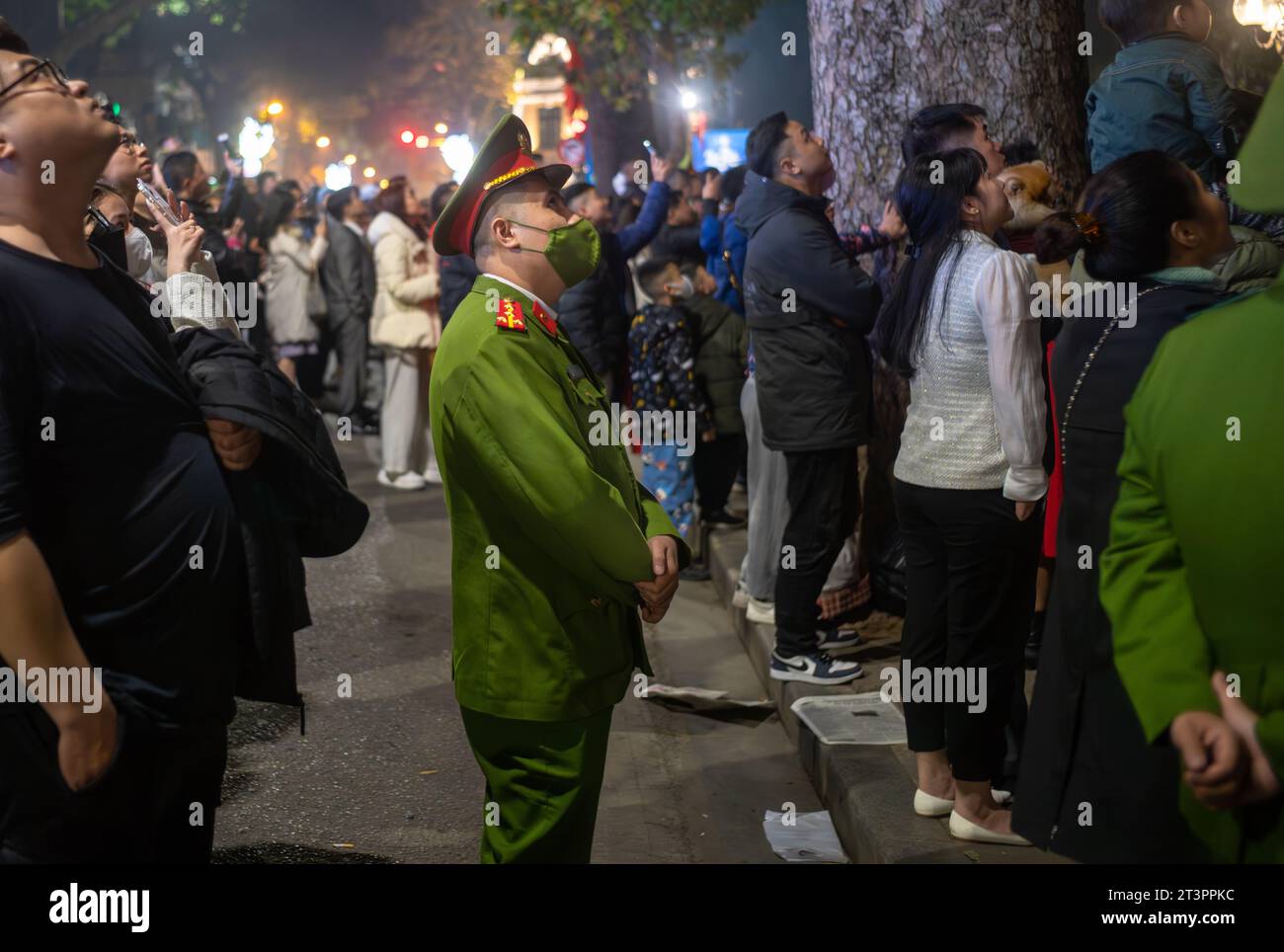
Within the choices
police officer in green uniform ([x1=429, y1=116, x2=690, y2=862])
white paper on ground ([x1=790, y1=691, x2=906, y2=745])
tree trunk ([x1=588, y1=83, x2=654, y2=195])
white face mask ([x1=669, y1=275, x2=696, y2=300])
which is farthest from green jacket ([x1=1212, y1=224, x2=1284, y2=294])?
tree trunk ([x1=588, y1=83, x2=654, y2=195])

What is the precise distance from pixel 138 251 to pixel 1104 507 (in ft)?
11.0

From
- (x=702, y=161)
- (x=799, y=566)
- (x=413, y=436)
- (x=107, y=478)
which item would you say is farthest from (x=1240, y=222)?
(x=702, y=161)

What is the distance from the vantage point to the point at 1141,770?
109 inches

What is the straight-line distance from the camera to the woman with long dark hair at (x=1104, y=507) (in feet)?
9.18

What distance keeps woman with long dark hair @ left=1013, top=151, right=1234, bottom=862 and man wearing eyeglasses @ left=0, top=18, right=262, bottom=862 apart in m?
1.67

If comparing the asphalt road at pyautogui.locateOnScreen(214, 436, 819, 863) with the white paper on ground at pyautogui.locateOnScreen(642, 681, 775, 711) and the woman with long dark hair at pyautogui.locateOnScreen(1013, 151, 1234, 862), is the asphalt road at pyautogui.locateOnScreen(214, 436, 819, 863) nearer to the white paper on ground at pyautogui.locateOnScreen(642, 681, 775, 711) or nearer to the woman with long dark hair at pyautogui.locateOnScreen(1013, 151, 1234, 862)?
the white paper on ground at pyautogui.locateOnScreen(642, 681, 775, 711)

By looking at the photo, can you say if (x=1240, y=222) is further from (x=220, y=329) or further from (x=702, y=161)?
(x=702, y=161)

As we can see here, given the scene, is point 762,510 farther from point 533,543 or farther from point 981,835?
point 533,543

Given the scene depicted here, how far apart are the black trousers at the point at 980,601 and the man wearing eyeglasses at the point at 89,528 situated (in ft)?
7.78

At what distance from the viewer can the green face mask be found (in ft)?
12.3

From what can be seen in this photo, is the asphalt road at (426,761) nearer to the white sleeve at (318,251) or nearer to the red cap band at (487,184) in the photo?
the red cap band at (487,184)

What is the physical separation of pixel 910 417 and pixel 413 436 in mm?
7480

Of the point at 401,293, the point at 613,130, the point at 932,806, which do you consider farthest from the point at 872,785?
the point at 613,130

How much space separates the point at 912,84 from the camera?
23.3 ft
